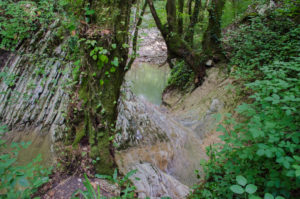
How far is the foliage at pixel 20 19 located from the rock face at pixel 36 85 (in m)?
0.21

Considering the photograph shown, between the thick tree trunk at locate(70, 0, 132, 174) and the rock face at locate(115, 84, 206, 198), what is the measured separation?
79cm

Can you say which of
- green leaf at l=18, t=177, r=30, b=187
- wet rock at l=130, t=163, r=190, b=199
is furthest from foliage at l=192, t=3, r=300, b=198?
green leaf at l=18, t=177, r=30, b=187

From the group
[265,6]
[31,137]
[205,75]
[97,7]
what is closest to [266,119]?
[97,7]

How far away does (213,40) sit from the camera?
222 inches

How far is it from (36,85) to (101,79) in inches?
102

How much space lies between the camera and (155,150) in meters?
3.69

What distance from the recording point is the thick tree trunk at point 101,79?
200 centimetres

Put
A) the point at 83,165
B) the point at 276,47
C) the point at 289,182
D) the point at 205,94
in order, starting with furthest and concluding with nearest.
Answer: the point at 205,94 → the point at 276,47 → the point at 83,165 → the point at 289,182

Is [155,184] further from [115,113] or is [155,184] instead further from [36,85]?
[36,85]

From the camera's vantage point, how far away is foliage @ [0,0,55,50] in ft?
13.5

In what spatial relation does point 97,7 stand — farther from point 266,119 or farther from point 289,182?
point 289,182

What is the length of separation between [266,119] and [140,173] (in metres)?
1.92

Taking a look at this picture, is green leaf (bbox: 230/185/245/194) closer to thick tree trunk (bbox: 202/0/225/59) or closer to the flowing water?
the flowing water

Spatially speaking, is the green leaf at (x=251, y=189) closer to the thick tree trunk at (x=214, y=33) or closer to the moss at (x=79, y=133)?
the moss at (x=79, y=133)
